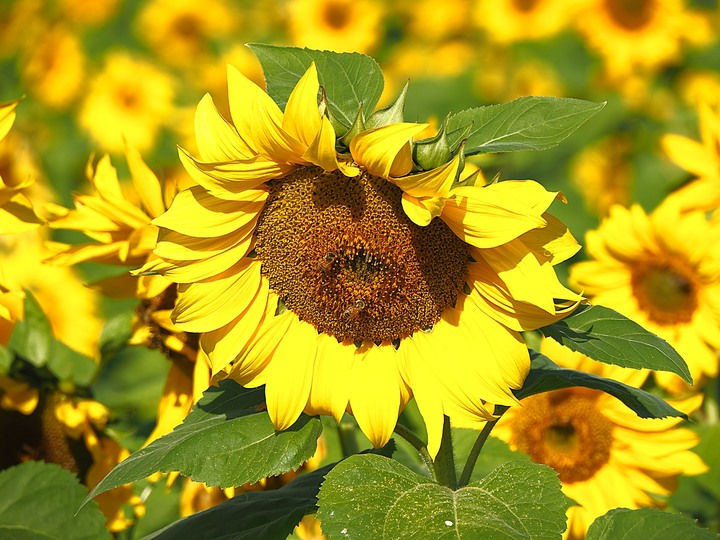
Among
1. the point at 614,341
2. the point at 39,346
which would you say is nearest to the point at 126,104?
the point at 39,346

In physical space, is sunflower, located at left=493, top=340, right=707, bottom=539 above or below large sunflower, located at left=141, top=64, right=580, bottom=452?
below

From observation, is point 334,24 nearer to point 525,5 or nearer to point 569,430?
point 525,5

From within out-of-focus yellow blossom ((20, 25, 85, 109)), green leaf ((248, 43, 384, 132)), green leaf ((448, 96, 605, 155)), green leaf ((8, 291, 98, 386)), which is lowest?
out-of-focus yellow blossom ((20, 25, 85, 109))

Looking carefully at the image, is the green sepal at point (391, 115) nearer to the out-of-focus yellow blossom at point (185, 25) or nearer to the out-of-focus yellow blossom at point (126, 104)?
the out-of-focus yellow blossom at point (126, 104)

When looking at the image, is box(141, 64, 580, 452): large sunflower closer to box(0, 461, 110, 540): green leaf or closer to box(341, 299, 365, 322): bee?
box(341, 299, 365, 322): bee

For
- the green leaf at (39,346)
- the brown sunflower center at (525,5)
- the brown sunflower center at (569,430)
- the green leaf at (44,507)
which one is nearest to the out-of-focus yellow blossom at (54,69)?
the brown sunflower center at (525,5)

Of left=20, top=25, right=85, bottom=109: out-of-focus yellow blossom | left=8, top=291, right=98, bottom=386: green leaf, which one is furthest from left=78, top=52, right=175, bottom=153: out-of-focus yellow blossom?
left=8, top=291, right=98, bottom=386: green leaf
